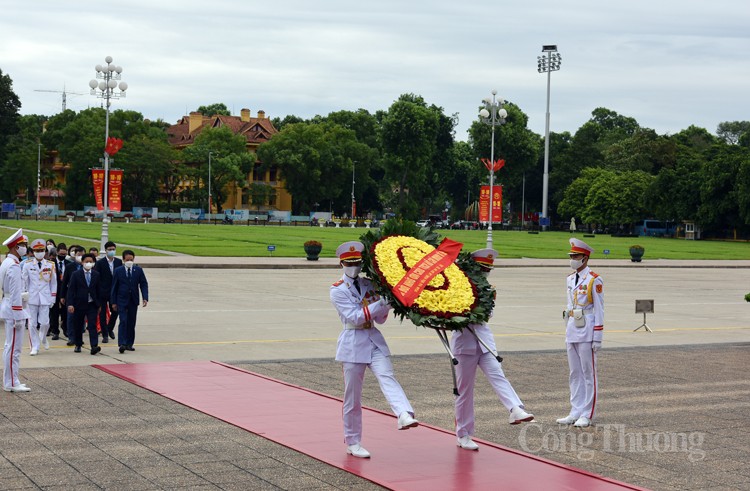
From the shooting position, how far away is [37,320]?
15.2 m

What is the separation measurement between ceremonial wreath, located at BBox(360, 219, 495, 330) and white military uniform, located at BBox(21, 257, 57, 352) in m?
6.89

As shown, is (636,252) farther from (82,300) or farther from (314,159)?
(314,159)

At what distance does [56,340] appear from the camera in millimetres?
16938

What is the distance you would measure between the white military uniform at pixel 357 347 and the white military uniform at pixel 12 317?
5.04 metres


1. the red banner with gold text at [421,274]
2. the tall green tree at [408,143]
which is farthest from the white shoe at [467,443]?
the tall green tree at [408,143]

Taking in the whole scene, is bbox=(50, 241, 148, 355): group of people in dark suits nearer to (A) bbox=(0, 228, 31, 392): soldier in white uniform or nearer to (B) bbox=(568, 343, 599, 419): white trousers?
(A) bbox=(0, 228, 31, 392): soldier in white uniform

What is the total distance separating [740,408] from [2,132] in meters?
78.9

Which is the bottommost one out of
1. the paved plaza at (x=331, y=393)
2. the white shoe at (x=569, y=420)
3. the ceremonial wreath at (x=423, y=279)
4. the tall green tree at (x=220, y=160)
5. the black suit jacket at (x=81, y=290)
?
the paved plaza at (x=331, y=393)

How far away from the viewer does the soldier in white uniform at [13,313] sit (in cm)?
1158

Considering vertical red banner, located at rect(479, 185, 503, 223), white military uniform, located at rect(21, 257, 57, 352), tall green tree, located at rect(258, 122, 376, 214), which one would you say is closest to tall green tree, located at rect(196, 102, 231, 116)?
tall green tree, located at rect(258, 122, 376, 214)

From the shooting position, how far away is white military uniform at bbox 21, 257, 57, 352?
14.3 meters

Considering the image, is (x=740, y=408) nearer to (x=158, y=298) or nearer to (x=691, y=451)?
(x=691, y=451)

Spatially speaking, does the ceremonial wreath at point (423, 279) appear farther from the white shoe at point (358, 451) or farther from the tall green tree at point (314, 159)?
the tall green tree at point (314, 159)

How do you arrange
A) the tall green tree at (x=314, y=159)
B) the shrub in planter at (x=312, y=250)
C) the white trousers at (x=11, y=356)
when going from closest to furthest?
the white trousers at (x=11, y=356), the shrub in planter at (x=312, y=250), the tall green tree at (x=314, y=159)
